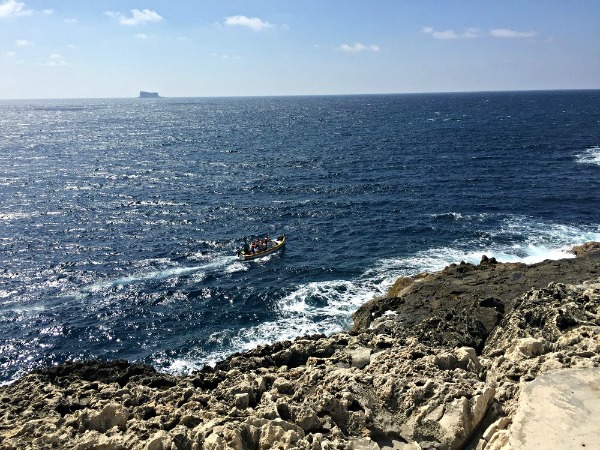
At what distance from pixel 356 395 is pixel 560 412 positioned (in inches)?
313

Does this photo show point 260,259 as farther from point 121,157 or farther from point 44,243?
point 121,157

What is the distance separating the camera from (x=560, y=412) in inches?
680

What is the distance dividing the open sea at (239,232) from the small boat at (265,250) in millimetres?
1090

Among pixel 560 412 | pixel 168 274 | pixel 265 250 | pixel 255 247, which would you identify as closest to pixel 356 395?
pixel 560 412

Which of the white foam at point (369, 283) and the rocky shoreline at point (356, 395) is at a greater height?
the rocky shoreline at point (356, 395)

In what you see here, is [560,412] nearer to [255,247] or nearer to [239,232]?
[255,247]

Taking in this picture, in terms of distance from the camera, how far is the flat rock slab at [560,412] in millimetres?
15914

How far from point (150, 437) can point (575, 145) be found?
119 meters

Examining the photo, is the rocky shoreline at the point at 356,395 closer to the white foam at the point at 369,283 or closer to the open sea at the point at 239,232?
the white foam at the point at 369,283

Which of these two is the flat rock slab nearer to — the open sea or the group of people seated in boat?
the open sea

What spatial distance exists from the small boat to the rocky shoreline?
2436cm

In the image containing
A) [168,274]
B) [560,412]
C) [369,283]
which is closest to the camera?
[560,412]

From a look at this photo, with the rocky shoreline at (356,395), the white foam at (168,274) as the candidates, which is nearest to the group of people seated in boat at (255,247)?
the white foam at (168,274)

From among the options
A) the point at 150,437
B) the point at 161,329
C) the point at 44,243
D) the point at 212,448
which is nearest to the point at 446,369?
the point at 212,448
